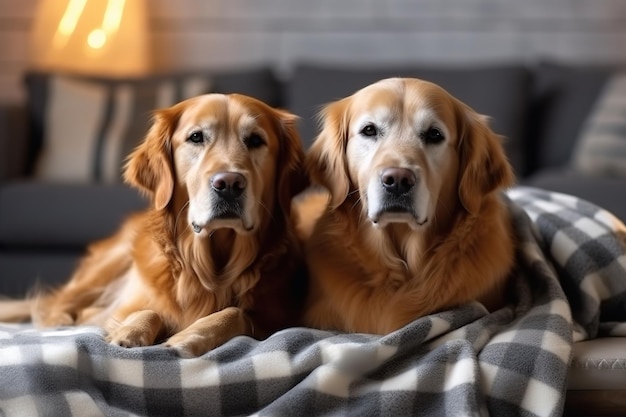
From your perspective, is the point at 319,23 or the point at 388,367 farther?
the point at 319,23

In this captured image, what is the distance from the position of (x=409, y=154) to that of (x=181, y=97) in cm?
176

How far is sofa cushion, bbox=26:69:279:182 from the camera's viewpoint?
3.08 metres

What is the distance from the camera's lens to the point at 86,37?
359 cm

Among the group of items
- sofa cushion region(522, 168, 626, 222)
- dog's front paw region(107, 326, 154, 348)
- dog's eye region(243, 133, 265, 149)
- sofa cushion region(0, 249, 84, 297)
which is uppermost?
dog's eye region(243, 133, 265, 149)

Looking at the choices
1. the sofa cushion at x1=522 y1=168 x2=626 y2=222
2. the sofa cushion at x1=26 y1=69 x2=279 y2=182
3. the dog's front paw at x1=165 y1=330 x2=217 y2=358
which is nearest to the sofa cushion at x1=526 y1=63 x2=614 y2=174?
the sofa cushion at x1=522 y1=168 x2=626 y2=222

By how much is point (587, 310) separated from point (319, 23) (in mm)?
2310

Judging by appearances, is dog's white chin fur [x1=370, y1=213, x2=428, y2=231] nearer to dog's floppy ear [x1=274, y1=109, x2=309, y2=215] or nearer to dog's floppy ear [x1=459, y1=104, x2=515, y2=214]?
dog's floppy ear [x1=459, y1=104, x2=515, y2=214]

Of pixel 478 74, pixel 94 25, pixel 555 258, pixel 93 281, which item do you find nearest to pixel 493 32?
pixel 478 74

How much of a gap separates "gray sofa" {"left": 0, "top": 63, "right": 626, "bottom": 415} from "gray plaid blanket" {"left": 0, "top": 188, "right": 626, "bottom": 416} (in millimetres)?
1182

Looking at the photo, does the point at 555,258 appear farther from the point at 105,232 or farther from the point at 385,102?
the point at 105,232

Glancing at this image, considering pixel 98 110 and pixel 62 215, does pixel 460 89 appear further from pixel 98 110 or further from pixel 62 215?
pixel 62 215

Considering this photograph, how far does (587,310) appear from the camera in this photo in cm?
174

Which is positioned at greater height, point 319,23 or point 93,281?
point 319,23

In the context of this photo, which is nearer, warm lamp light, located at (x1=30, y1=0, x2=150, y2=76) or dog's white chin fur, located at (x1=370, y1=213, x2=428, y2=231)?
dog's white chin fur, located at (x1=370, y1=213, x2=428, y2=231)
